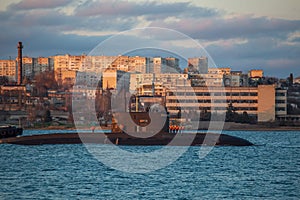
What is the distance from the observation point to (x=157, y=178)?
3684 centimetres

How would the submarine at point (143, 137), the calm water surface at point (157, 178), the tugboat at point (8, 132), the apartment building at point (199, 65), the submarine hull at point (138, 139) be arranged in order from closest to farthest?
the calm water surface at point (157, 178), the submarine hull at point (138, 139), the submarine at point (143, 137), the tugboat at point (8, 132), the apartment building at point (199, 65)

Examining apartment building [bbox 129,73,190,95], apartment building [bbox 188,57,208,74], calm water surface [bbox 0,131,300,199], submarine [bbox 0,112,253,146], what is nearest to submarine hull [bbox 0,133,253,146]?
submarine [bbox 0,112,253,146]

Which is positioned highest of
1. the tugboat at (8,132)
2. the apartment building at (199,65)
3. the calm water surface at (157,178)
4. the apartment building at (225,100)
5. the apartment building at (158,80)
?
the apartment building at (199,65)

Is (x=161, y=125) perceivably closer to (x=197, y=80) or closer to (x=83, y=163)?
(x=83, y=163)

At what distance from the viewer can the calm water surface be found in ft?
104

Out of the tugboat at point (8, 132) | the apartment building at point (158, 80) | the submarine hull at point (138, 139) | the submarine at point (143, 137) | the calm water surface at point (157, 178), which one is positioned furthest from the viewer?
the apartment building at point (158, 80)

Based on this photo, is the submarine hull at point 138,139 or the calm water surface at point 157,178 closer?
the calm water surface at point 157,178

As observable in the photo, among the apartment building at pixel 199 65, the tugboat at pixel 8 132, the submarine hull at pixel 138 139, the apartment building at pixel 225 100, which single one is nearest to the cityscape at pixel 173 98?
the apartment building at pixel 225 100

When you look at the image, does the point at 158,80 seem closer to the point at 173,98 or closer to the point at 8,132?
the point at 173,98

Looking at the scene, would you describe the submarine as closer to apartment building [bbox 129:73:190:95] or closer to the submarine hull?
the submarine hull

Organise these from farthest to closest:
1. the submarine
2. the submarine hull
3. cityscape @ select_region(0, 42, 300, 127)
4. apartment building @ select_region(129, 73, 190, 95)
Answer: apartment building @ select_region(129, 73, 190, 95) → cityscape @ select_region(0, 42, 300, 127) → the submarine → the submarine hull

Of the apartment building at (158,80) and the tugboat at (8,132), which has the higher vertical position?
the apartment building at (158,80)

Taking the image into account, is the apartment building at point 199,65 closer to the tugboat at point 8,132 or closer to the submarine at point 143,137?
the tugboat at point 8,132

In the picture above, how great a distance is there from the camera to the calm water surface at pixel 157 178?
31562 millimetres
